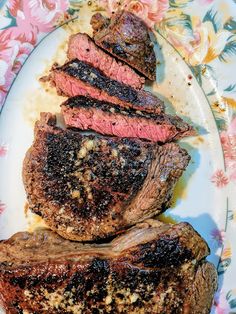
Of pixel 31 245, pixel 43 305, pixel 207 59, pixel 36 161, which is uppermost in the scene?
pixel 207 59

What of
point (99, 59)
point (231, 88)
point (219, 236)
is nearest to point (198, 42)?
point (231, 88)

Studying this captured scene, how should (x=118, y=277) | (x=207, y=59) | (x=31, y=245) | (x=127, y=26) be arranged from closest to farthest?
1. (x=118, y=277)
2. (x=31, y=245)
3. (x=127, y=26)
4. (x=207, y=59)

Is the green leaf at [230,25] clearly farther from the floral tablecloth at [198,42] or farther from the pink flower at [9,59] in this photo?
the pink flower at [9,59]

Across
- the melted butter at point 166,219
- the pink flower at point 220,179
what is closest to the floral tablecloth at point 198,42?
the pink flower at point 220,179

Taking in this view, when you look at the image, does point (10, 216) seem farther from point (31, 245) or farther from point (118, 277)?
point (118, 277)

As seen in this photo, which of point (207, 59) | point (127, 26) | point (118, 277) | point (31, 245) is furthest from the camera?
point (207, 59)

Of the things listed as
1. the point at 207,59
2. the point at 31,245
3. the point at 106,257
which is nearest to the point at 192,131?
the point at 207,59

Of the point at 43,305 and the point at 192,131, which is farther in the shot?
the point at 192,131
